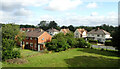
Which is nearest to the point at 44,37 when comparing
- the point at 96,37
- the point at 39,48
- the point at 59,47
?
the point at 39,48

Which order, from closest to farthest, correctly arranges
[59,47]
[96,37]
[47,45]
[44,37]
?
[59,47] → [47,45] → [44,37] → [96,37]

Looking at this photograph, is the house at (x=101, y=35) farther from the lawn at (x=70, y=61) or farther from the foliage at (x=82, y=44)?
the lawn at (x=70, y=61)

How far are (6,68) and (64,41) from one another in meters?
17.3

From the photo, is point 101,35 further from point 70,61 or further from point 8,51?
point 8,51

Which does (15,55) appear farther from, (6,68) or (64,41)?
(64,41)

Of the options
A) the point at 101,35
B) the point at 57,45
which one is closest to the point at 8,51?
the point at 57,45

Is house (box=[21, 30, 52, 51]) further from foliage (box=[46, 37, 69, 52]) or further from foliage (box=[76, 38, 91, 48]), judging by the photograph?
foliage (box=[76, 38, 91, 48])

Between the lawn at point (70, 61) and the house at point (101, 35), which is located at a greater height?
the house at point (101, 35)

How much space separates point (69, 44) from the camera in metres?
31.5

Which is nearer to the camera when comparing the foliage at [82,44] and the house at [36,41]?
the house at [36,41]

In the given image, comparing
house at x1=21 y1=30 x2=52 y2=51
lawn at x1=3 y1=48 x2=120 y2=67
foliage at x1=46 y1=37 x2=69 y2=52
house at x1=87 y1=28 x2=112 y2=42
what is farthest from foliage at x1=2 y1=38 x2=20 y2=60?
house at x1=87 y1=28 x2=112 y2=42

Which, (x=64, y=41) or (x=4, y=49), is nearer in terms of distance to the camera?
(x=4, y=49)

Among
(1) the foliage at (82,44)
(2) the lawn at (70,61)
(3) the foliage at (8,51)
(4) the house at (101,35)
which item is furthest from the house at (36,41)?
(4) the house at (101,35)

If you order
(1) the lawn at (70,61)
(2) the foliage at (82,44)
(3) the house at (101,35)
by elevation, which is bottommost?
(1) the lawn at (70,61)
